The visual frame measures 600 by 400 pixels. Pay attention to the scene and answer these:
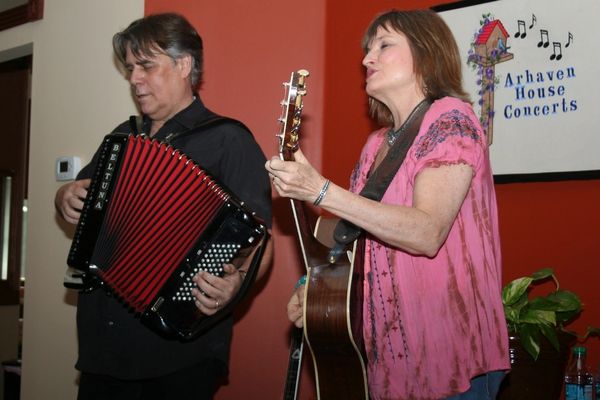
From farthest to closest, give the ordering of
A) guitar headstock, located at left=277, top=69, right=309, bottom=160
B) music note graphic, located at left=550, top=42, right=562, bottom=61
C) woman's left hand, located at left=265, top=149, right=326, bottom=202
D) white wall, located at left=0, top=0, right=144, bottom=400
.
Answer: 1. white wall, located at left=0, top=0, right=144, bottom=400
2. music note graphic, located at left=550, top=42, right=562, bottom=61
3. guitar headstock, located at left=277, top=69, right=309, bottom=160
4. woman's left hand, located at left=265, top=149, right=326, bottom=202

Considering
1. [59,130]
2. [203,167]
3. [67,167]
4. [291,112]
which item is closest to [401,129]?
[291,112]

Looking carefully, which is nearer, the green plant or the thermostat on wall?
the green plant

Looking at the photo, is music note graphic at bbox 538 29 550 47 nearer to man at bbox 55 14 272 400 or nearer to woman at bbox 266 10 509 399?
woman at bbox 266 10 509 399

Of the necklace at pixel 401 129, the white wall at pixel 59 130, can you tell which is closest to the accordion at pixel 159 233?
the necklace at pixel 401 129

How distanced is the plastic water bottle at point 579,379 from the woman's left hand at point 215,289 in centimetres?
89

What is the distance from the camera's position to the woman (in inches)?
49.4

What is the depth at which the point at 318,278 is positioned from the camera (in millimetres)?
1487

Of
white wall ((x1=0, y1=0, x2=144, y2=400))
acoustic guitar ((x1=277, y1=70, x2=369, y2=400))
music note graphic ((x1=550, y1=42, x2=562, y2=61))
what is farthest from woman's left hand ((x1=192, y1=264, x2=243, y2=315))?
white wall ((x1=0, y1=0, x2=144, y2=400))

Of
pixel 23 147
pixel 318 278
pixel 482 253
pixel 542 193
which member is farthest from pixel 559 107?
pixel 23 147

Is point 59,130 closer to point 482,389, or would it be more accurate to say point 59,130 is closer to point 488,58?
point 488,58

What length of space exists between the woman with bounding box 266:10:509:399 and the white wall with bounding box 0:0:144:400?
5.23ft

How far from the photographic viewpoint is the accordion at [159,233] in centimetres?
166

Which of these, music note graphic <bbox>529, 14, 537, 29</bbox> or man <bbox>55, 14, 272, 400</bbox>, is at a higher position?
music note graphic <bbox>529, 14, 537, 29</bbox>

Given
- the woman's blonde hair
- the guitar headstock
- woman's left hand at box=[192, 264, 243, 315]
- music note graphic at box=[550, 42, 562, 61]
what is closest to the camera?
the guitar headstock
